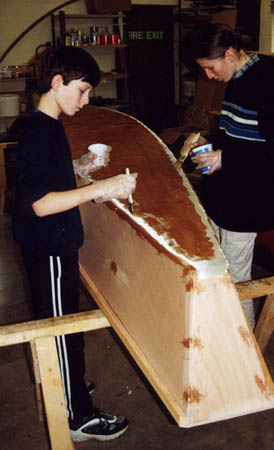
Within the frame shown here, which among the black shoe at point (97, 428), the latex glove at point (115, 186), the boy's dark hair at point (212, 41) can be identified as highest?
the boy's dark hair at point (212, 41)

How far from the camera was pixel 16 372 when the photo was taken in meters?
2.57

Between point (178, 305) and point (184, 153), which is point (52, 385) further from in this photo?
point (184, 153)

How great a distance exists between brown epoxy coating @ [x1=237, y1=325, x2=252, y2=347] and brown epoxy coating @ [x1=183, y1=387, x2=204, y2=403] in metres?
0.22

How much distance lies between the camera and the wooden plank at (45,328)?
61.6 inches

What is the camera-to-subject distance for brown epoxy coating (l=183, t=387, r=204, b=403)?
4.36 feet

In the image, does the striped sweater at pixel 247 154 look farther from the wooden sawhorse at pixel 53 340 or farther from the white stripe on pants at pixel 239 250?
the wooden sawhorse at pixel 53 340

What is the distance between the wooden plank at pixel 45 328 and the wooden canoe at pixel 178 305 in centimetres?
12

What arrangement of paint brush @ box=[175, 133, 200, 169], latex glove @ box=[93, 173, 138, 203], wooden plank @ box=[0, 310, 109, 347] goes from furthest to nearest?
1. paint brush @ box=[175, 133, 200, 169]
2. wooden plank @ box=[0, 310, 109, 347]
3. latex glove @ box=[93, 173, 138, 203]

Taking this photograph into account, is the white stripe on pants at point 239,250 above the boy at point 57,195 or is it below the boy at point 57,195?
below

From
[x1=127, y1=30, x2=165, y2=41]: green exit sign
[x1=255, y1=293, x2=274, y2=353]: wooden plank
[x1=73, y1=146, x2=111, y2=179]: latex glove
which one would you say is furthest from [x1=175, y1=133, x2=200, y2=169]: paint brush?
[x1=127, y1=30, x2=165, y2=41]: green exit sign

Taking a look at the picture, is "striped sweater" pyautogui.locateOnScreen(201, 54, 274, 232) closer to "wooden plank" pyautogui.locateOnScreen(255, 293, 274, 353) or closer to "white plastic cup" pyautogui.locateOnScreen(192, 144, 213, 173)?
"white plastic cup" pyautogui.locateOnScreen(192, 144, 213, 173)

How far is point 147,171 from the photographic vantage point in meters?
2.06

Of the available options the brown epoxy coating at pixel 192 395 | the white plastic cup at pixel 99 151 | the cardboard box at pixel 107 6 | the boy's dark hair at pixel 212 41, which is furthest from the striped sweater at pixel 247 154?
the cardboard box at pixel 107 6

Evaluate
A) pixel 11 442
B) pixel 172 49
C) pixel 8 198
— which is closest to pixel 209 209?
pixel 11 442
